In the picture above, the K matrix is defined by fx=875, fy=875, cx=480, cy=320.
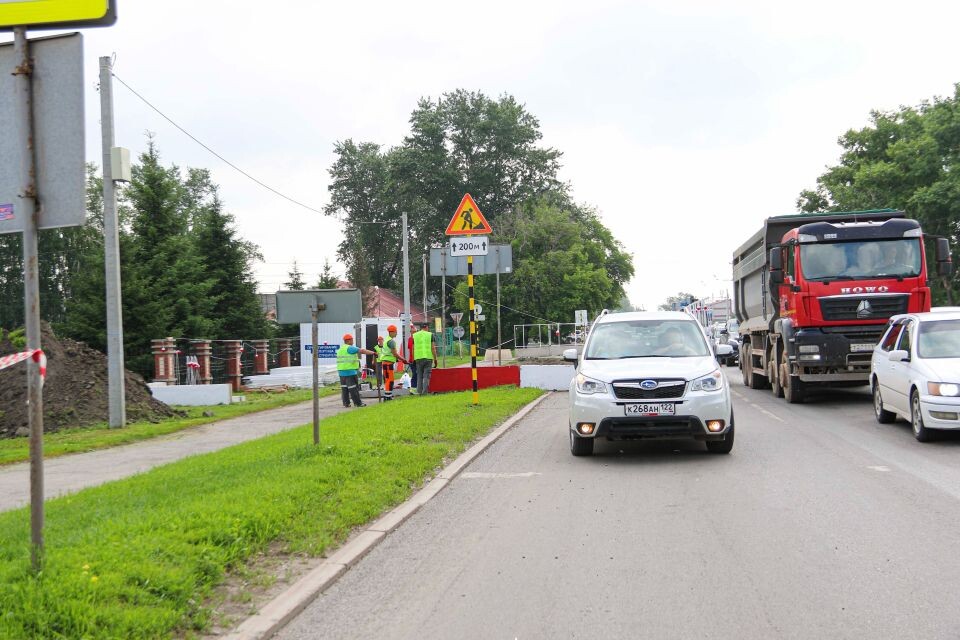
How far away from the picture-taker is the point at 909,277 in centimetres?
1622

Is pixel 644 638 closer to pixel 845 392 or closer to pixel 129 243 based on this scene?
pixel 845 392

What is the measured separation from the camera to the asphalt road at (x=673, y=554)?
4676 mm

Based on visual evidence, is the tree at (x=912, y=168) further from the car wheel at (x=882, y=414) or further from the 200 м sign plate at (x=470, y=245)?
the 200 м sign plate at (x=470, y=245)

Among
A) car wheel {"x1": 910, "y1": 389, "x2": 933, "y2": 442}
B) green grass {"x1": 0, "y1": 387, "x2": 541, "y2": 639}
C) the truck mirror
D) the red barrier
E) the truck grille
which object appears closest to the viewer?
green grass {"x1": 0, "y1": 387, "x2": 541, "y2": 639}

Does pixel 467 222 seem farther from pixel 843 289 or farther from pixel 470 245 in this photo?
pixel 843 289

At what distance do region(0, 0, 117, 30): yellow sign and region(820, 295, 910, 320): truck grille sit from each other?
14.3 meters

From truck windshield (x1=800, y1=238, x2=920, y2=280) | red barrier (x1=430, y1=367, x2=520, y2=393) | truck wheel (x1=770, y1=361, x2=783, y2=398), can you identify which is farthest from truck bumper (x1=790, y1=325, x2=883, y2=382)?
red barrier (x1=430, y1=367, x2=520, y2=393)

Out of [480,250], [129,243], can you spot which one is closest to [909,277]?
[480,250]

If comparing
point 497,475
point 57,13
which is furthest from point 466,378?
point 57,13

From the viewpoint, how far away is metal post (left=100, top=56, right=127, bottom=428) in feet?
55.5

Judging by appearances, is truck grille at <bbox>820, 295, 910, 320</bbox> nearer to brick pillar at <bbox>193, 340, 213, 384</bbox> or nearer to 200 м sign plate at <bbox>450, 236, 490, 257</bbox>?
200 м sign plate at <bbox>450, 236, 490, 257</bbox>

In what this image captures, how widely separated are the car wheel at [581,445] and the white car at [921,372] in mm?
4311

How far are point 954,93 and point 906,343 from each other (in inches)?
1279

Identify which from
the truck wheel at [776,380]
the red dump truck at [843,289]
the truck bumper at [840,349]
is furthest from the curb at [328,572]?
the truck wheel at [776,380]
